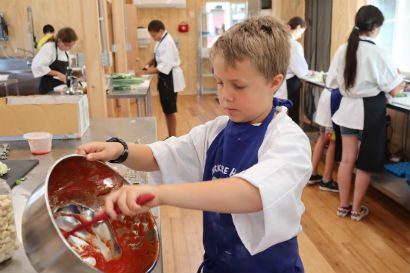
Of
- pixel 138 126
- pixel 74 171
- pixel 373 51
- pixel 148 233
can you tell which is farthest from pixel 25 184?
pixel 373 51

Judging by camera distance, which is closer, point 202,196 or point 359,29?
point 202,196

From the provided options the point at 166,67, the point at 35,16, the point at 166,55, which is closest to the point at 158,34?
the point at 166,55

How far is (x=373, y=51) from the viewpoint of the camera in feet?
8.44

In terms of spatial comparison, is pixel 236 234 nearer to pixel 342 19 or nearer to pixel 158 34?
pixel 342 19

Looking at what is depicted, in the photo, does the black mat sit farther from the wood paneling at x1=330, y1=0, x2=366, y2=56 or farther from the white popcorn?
the wood paneling at x1=330, y1=0, x2=366, y2=56

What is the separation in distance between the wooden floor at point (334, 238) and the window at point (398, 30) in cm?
135

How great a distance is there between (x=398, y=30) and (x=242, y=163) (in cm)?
356

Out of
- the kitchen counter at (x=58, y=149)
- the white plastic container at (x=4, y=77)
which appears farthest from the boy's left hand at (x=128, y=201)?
the white plastic container at (x=4, y=77)

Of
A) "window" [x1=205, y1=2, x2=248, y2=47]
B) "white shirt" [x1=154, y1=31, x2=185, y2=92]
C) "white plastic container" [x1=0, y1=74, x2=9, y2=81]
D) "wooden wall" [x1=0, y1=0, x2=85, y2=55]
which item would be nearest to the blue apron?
"white shirt" [x1=154, y1=31, x2=185, y2=92]

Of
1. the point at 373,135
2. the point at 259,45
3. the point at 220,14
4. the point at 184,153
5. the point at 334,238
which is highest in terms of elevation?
the point at 220,14

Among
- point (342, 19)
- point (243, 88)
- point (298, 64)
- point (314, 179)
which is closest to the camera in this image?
point (243, 88)

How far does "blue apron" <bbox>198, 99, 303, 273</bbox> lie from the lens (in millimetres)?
935

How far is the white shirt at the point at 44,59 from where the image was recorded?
3779 millimetres

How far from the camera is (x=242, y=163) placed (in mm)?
938
